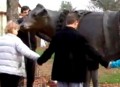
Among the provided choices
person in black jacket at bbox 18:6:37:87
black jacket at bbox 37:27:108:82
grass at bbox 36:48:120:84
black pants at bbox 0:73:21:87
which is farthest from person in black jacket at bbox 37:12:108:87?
grass at bbox 36:48:120:84

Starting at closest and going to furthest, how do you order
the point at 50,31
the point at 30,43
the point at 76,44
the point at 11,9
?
the point at 76,44, the point at 50,31, the point at 30,43, the point at 11,9

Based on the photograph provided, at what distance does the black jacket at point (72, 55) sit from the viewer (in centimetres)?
712

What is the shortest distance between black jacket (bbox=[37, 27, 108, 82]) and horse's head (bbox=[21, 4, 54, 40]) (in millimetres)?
2097

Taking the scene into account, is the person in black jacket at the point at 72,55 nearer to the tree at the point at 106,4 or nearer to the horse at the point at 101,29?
the horse at the point at 101,29

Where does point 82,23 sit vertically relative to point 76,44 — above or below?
above

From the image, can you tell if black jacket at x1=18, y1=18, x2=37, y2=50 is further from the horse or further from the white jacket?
the white jacket

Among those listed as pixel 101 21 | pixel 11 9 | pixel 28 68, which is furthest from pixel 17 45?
pixel 11 9

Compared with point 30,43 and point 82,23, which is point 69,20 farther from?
point 30,43

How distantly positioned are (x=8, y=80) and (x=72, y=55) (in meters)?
1.55

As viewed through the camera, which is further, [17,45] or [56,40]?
[17,45]

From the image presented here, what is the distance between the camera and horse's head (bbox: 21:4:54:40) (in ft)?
30.6

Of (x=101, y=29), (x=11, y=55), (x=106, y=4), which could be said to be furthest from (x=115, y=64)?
(x=106, y=4)

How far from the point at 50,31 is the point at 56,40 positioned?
6.99 ft

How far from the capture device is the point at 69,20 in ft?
23.6
